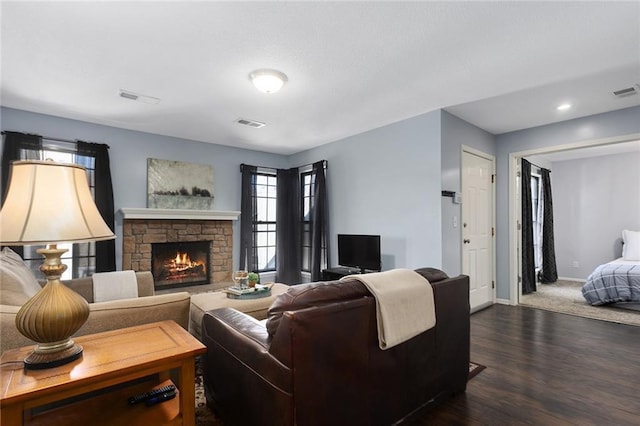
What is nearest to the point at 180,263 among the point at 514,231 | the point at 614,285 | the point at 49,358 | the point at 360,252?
the point at 360,252

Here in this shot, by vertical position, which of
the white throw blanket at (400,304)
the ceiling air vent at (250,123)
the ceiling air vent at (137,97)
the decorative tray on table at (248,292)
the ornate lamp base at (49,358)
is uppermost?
the ceiling air vent at (137,97)

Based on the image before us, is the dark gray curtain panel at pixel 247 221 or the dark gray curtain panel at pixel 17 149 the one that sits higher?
Answer: the dark gray curtain panel at pixel 17 149

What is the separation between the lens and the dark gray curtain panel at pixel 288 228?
5738mm

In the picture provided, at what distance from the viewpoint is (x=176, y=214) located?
15.1 feet

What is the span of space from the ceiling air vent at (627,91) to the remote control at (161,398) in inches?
181

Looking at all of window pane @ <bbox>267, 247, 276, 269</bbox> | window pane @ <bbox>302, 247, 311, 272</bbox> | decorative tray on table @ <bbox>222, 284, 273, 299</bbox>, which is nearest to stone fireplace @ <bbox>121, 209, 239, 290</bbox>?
window pane @ <bbox>267, 247, 276, 269</bbox>

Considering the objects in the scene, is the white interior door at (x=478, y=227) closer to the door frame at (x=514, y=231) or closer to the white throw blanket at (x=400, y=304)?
the door frame at (x=514, y=231)

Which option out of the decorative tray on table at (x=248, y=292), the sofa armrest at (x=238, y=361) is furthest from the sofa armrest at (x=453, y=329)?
the decorative tray on table at (x=248, y=292)

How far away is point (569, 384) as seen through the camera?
234 centimetres

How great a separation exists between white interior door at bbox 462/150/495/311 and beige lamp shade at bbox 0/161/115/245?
12.9ft

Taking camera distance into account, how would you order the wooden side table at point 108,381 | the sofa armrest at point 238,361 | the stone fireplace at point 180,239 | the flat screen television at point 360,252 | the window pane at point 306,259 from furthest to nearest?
the window pane at point 306,259
the stone fireplace at point 180,239
the flat screen television at point 360,252
the sofa armrest at point 238,361
the wooden side table at point 108,381

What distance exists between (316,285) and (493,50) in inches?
89.7

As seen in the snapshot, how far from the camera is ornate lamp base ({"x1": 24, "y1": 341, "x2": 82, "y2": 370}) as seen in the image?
1306mm

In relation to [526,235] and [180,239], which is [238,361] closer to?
[180,239]
